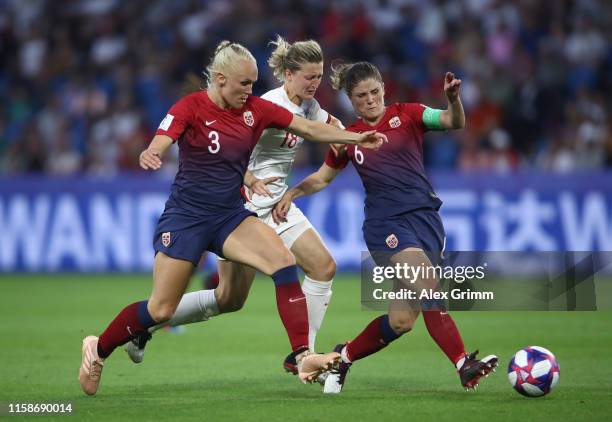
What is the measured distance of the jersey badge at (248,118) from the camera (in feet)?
22.8

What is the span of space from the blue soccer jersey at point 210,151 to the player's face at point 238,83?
0.09 m

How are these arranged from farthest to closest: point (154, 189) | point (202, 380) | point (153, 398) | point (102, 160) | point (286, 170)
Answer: point (102, 160) < point (154, 189) < point (286, 170) < point (202, 380) < point (153, 398)

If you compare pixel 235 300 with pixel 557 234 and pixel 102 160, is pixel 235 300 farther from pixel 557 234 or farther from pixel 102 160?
pixel 102 160

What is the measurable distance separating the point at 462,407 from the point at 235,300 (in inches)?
79.8

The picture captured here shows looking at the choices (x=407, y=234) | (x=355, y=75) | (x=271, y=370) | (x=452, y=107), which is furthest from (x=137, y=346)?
(x=452, y=107)

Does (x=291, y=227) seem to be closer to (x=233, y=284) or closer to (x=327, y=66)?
(x=233, y=284)

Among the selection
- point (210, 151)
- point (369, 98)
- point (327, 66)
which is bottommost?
point (210, 151)

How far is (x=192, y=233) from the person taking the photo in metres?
6.79

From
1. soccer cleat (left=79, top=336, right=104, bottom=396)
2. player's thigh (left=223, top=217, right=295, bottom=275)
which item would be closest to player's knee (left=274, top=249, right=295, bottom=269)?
Answer: player's thigh (left=223, top=217, right=295, bottom=275)

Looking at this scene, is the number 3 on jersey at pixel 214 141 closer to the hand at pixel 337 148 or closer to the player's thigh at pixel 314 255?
the hand at pixel 337 148

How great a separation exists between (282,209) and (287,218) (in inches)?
14.0

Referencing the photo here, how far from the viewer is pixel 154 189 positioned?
15977 mm

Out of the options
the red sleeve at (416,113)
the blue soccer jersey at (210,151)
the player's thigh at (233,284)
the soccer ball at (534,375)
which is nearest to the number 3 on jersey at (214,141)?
Answer: the blue soccer jersey at (210,151)

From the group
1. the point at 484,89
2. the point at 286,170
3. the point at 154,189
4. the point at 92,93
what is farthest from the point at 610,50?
the point at 286,170
